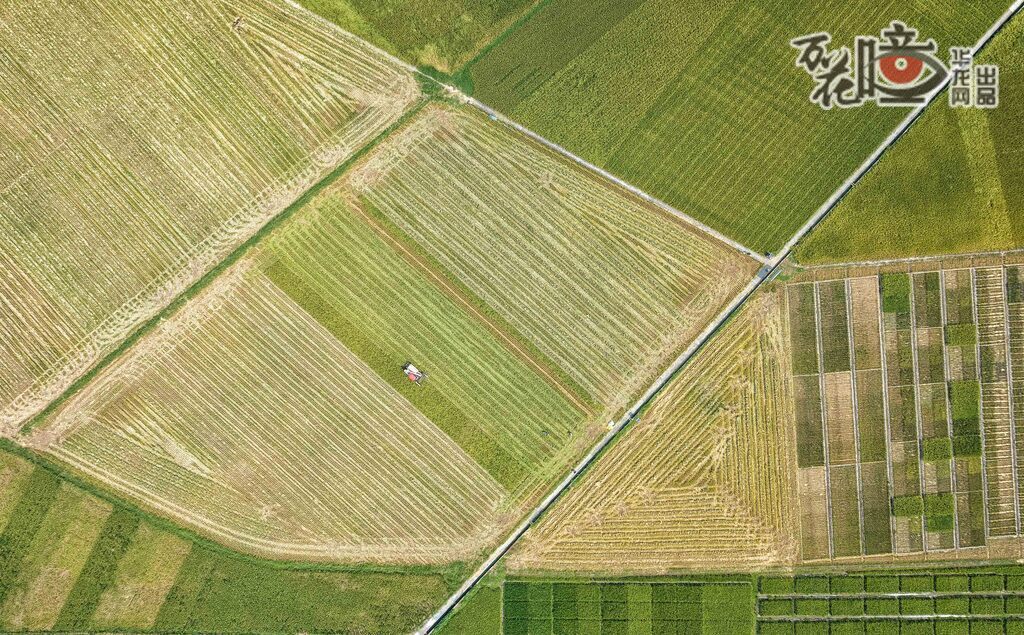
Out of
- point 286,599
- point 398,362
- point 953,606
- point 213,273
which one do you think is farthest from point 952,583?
point 213,273

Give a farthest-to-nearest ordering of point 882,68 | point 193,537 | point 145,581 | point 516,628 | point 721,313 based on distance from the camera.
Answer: point 882,68
point 721,313
point 516,628
point 193,537
point 145,581

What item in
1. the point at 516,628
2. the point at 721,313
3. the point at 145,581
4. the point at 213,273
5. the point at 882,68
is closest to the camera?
the point at 145,581

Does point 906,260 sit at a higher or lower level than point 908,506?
higher

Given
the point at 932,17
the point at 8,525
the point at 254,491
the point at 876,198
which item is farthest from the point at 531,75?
the point at 8,525

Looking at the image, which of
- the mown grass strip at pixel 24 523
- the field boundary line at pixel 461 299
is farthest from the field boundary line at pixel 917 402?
the mown grass strip at pixel 24 523

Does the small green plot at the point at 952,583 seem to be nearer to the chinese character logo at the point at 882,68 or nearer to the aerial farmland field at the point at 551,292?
the aerial farmland field at the point at 551,292

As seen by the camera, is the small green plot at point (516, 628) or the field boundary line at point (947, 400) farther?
the field boundary line at point (947, 400)

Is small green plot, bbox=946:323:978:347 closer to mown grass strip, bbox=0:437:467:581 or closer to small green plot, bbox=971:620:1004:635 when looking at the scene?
small green plot, bbox=971:620:1004:635

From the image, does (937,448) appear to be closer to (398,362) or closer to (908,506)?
(908,506)
